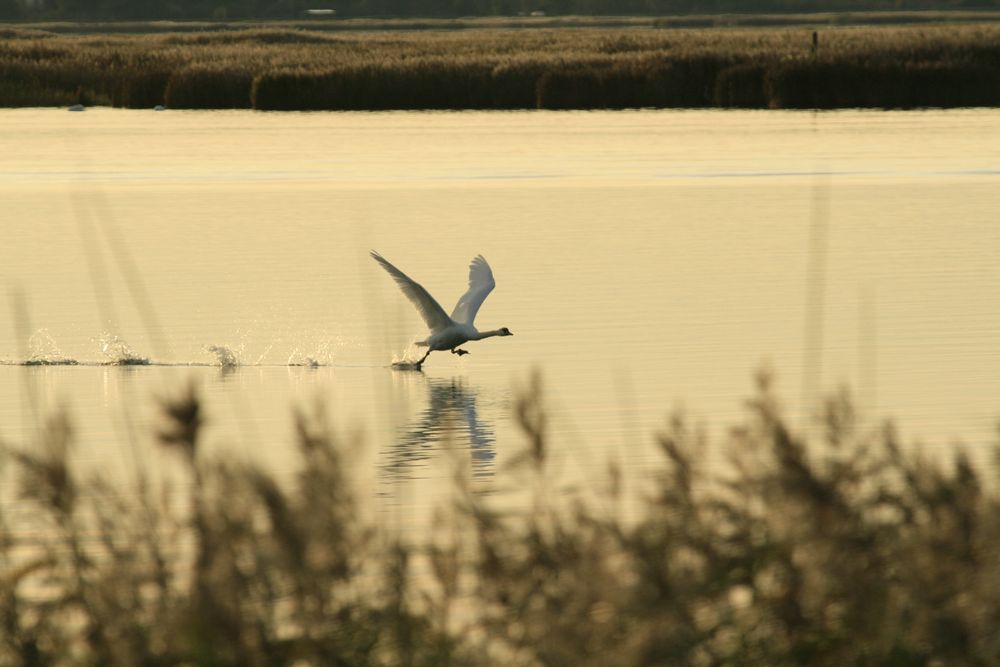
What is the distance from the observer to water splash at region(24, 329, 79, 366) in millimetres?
13930

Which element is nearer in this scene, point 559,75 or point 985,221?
point 985,221

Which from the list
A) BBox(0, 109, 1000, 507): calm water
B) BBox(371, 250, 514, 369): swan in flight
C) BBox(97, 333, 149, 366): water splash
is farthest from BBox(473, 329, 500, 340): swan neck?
BBox(97, 333, 149, 366): water splash

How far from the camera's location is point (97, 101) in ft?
185

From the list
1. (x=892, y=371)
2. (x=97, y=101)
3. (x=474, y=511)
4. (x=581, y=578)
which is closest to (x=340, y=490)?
(x=474, y=511)

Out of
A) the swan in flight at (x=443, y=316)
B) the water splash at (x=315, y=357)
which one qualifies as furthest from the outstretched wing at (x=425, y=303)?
the water splash at (x=315, y=357)

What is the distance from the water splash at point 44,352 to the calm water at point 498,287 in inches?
2.0

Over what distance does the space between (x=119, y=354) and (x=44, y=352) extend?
0.77m

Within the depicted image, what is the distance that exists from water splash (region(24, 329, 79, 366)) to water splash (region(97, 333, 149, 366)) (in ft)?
0.82

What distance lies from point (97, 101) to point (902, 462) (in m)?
52.8

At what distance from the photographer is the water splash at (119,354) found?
13844mm

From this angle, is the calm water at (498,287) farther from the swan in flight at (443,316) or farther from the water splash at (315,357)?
the swan in flight at (443,316)

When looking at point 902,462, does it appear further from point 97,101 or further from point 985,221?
point 97,101

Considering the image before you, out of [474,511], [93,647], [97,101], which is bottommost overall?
[97,101]

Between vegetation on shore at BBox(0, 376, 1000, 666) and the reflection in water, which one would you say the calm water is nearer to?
the reflection in water
